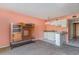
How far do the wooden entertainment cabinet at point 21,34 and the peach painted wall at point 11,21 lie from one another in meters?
0.09

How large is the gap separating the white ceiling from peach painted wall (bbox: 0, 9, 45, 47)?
0.10m

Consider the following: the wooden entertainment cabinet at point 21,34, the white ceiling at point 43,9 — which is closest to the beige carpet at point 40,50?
the wooden entertainment cabinet at point 21,34

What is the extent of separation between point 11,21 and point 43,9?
718 mm

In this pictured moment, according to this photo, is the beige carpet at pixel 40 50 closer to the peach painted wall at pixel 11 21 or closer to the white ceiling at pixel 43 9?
the peach painted wall at pixel 11 21

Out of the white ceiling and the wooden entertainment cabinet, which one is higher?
the white ceiling

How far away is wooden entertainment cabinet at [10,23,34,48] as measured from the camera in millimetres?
2533

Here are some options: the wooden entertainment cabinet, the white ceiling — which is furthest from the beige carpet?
the white ceiling

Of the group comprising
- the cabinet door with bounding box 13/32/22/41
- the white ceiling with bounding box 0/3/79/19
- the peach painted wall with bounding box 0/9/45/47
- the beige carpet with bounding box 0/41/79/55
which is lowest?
the beige carpet with bounding box 0/41/79/55

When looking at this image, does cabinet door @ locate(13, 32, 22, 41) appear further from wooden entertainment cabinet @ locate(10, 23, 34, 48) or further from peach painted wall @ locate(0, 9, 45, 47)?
peach painted wall @ locate(0, 9, 45, 47)

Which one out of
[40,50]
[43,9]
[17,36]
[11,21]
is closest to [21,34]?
[17,36]

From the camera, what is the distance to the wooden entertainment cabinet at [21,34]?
2.53 meters

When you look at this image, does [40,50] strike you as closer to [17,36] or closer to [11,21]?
[17,36]

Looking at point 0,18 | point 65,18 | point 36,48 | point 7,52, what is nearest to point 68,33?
point 65,18

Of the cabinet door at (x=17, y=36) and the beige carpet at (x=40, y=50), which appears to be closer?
the beige carpet at (x=40, y=50)
